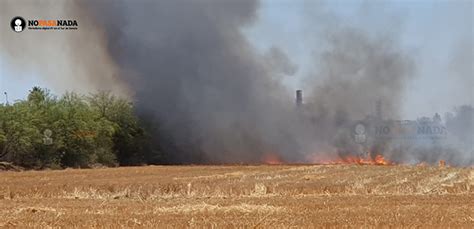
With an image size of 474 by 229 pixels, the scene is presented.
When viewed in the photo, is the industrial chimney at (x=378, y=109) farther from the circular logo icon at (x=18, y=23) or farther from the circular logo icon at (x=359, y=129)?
the circular logo icon at (x=18, y=23)

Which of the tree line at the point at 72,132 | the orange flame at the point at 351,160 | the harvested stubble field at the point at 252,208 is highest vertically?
the tree line at the point at 72,132

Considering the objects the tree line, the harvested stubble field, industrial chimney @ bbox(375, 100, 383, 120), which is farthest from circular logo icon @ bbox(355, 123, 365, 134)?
the harvested stubble field

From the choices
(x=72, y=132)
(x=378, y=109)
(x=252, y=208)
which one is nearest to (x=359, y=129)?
(x=378, y=109)

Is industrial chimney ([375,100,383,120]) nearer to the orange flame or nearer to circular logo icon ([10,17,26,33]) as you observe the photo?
the orange flame

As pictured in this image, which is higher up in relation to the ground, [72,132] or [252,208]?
[72,132]

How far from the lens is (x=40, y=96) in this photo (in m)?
67.3

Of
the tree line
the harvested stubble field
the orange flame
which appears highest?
the tree line

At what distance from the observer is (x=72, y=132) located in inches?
2466

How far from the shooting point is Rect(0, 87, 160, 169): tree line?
5728cm

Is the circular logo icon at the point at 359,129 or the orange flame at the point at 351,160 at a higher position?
the circular logo icon at the point at 359,129

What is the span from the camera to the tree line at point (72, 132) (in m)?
57.3

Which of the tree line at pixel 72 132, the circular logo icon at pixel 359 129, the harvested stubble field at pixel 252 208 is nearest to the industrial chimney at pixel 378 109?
the circular logo icon at pixel 359 129

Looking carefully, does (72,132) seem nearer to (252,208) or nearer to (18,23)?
(18,23)

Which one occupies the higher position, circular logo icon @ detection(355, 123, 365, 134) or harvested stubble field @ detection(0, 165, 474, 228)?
circular logo icon @ detection(355, 123, 365, 134)
